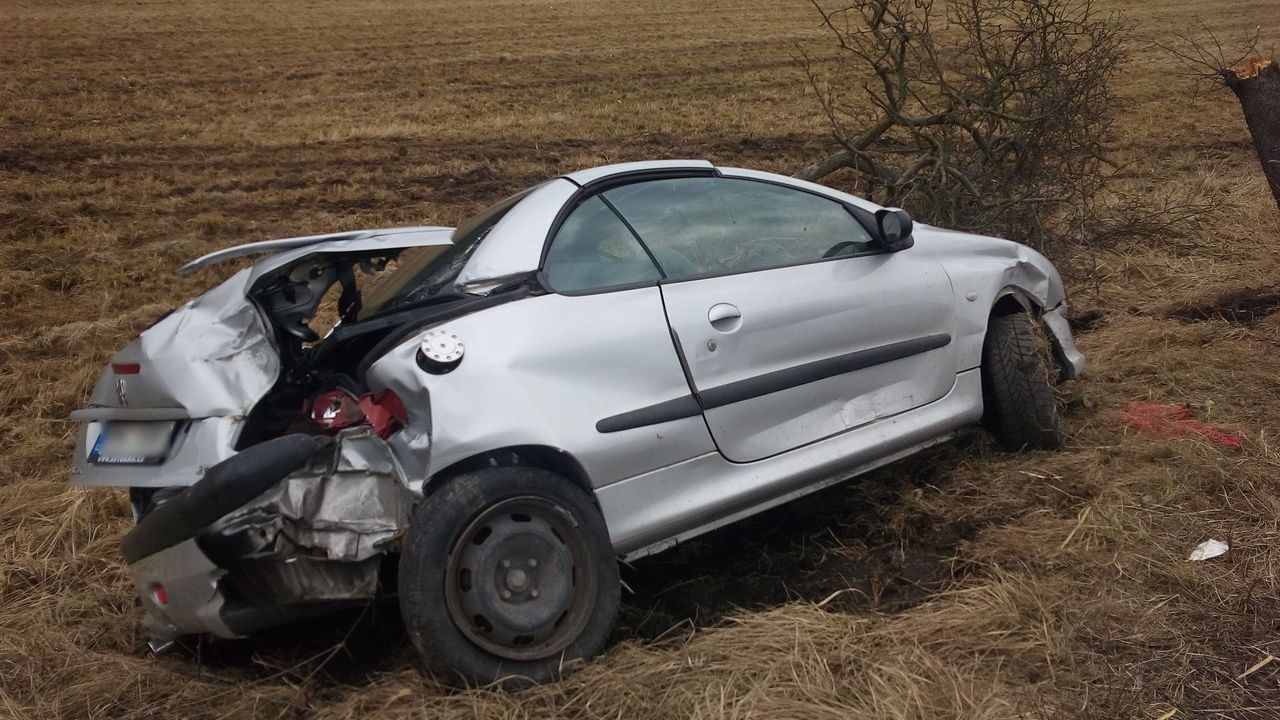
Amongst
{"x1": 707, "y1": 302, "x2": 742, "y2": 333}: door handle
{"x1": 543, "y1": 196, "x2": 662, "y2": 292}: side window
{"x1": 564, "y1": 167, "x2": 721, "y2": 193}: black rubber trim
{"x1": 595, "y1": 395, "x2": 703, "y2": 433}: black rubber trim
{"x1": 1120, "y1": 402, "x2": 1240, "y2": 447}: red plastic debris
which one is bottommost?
{"x1": 1120, "y1": 402, "x2": 1240, "y2": 447}: red plastic debris

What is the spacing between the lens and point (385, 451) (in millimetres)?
3309

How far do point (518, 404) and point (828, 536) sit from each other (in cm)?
165

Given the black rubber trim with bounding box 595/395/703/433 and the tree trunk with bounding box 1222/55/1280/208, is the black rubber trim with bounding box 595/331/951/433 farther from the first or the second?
the tree trunk with bounding box 1222/55/1280/208

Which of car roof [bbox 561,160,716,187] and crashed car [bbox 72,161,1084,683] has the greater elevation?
car roof [bbox 561,160,716,187]

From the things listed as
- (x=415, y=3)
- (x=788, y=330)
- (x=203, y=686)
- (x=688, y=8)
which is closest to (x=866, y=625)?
(x=788, y=330)

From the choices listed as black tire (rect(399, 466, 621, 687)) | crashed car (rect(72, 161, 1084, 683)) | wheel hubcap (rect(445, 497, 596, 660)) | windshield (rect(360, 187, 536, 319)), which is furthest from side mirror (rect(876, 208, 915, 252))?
wheel hubcap (rect(445, 497, 596, 660))

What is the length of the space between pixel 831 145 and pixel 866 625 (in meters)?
10.8

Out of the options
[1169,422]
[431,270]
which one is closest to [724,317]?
[431,270]

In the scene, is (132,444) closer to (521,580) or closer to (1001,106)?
(521,580)

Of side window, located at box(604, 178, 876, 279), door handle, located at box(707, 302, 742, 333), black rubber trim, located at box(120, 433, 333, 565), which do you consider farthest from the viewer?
side window, located at box(604, 178, 876, 279)

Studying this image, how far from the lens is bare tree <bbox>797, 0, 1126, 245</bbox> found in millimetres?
7395

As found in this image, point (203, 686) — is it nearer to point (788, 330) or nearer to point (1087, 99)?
point (788, 330)

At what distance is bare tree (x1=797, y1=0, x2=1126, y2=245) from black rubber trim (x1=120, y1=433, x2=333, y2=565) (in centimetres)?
542

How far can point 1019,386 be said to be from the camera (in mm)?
4656
